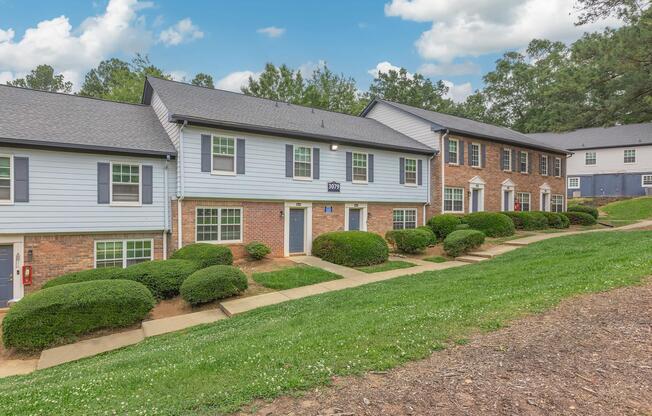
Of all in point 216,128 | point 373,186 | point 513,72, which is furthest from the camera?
point 513,72

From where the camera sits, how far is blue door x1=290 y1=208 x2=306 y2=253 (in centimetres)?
1526

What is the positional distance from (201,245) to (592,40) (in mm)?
20061

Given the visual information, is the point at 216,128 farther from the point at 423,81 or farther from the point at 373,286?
the point at 423,81

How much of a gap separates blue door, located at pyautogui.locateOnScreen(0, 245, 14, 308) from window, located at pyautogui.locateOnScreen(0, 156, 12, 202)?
1499mm

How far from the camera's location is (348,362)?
3939 mm

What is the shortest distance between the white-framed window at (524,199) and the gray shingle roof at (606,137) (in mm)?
17034

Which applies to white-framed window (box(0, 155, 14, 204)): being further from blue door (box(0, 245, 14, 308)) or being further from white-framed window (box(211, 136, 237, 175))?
white-framed window (box(211, 136, 237, 175))

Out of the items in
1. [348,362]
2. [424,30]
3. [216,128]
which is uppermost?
[424,30]

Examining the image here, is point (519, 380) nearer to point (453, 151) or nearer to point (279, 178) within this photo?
point (279, 178)

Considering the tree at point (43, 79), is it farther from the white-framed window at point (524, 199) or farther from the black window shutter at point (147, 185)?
the white-framed window at point (524, 199)

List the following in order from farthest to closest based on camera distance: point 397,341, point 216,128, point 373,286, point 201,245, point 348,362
Answer: point 216,128 → point 201,245 → point 373,286 → point 397,341 → point 348,362

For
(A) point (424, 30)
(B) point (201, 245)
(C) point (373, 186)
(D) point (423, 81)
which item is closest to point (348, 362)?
(B) point (201, 245)

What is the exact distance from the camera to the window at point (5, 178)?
34.3 ft

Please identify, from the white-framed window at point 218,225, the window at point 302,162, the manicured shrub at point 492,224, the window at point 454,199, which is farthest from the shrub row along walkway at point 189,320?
the window at point 454,199
